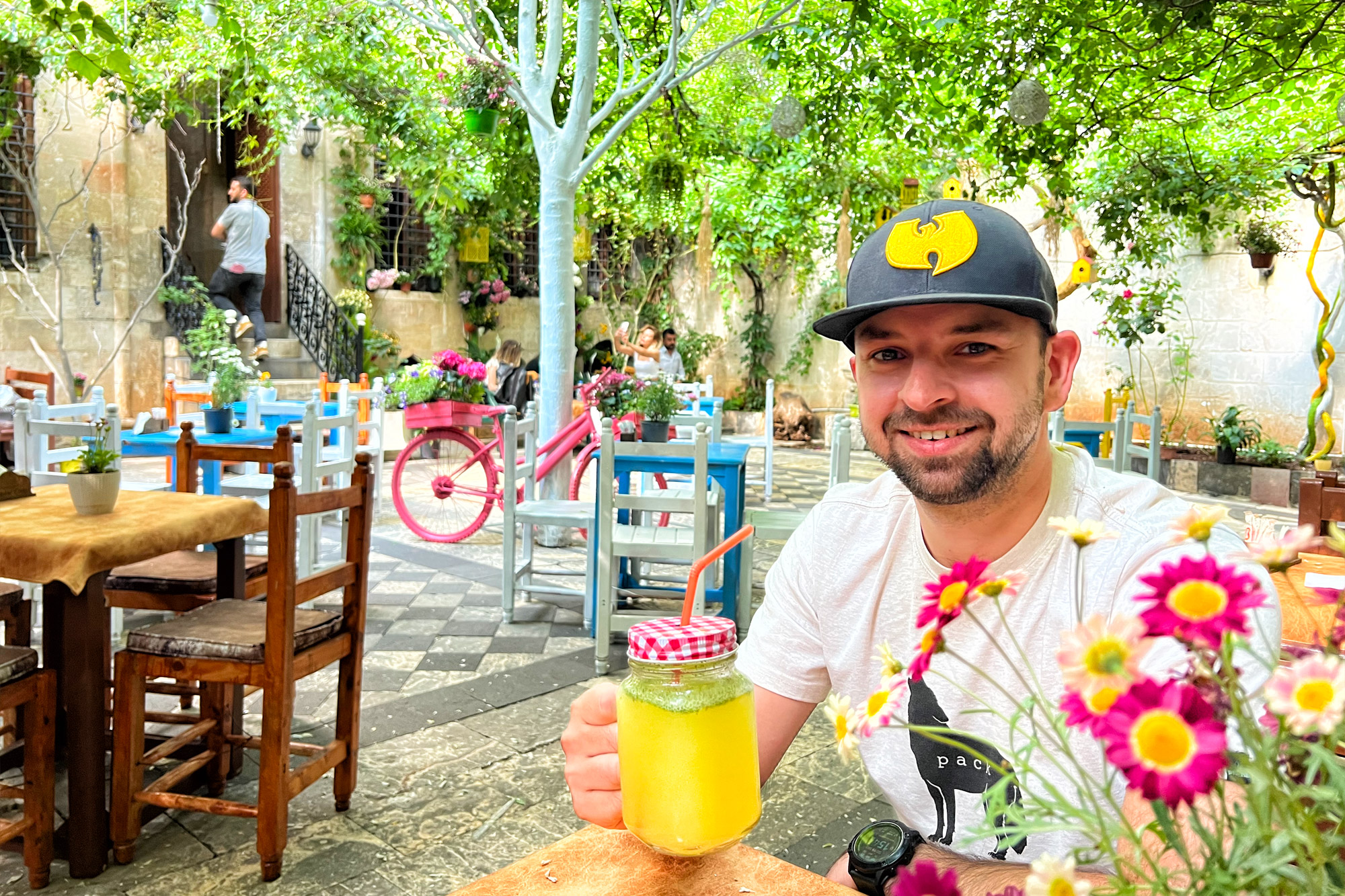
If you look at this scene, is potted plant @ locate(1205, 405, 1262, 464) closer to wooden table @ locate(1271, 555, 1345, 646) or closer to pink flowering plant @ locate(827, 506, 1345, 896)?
wooden table @ locate(1271, 555, 1345, 646)

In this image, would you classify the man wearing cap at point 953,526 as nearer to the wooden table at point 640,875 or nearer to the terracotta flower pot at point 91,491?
the wooden table at point 640,875

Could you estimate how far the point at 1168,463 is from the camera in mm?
9266

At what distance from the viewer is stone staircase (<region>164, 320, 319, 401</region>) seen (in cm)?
1084

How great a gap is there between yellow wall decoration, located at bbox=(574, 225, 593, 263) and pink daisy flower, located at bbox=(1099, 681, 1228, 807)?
12745 millimetres

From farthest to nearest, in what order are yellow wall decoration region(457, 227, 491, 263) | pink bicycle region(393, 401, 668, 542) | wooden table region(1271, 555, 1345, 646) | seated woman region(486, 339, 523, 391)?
yellow wall decoration region(457, 227, 491, 263), seated woman region(486, 339, 523, 391), pink bicycle region(393, 401, 668, 542), wooden table region(1271, 555, 1345, 646)

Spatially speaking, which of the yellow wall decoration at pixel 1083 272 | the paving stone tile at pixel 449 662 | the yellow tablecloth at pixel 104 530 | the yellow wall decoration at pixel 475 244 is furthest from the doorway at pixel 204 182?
the yellow tablecloth at pixel 104 530

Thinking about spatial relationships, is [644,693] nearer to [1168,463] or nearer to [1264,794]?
[1264,794]

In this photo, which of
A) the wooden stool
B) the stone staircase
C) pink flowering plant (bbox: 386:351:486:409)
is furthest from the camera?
the stone staircase

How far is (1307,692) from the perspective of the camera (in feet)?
1.22

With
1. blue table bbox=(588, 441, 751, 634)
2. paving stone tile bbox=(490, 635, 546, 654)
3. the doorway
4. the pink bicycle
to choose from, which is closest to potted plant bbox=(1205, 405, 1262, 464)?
the pink bicycle

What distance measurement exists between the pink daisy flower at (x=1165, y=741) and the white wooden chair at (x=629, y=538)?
3525 mm

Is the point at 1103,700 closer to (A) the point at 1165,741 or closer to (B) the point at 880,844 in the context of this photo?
(A) the point at 1165,741

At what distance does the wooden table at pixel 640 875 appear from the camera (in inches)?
34.4

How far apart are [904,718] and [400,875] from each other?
1.70m
